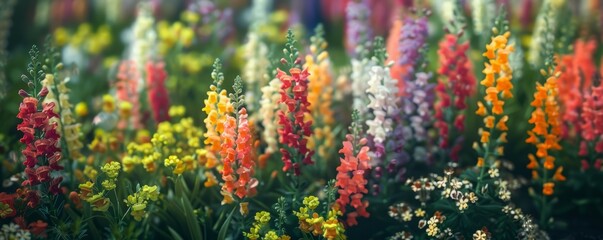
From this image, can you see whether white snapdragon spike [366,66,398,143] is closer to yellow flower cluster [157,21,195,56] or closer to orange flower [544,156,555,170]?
orange flower [544,156,555,170]

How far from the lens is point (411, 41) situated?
404cm

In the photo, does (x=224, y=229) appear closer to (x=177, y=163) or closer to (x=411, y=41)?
(x=177, y=163)

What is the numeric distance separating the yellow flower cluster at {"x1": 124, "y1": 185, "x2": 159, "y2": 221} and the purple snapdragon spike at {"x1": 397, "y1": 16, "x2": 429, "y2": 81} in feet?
5.52

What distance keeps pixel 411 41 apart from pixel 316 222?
1.37 m

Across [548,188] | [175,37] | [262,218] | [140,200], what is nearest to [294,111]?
[262,218]

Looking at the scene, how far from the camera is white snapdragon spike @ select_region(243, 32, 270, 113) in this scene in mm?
4558

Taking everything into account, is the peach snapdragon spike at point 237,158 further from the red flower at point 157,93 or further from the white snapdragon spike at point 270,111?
the red flower at point 157,93

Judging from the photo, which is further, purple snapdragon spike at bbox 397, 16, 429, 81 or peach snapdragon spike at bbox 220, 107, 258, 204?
purple snapdragon spike at bbox 397, 16, 429, 81

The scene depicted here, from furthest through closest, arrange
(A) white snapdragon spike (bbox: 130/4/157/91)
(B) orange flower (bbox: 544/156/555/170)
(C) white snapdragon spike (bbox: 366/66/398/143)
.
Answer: (A) white snapdragon spike (bbox: 130/4/157/91), (B) orange flower (bbox: 544/156/555/170), (C) white snapdragon spike (bbox: 366/66/398/143)

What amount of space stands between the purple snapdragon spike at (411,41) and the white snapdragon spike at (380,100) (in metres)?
0.31

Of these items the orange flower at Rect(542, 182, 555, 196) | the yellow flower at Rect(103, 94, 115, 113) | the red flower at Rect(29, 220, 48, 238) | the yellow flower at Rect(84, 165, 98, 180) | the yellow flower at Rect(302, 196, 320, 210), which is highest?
the yellow flower at Rect(103, 94, 115, 113)

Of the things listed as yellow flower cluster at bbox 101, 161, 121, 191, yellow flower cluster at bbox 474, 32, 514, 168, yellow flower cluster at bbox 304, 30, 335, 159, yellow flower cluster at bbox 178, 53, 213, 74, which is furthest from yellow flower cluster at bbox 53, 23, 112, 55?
yellow flower cluster at bbox 474, 32, 514, 168

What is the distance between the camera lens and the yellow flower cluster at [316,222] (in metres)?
3.28

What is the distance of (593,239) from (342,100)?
1947 millimetres
